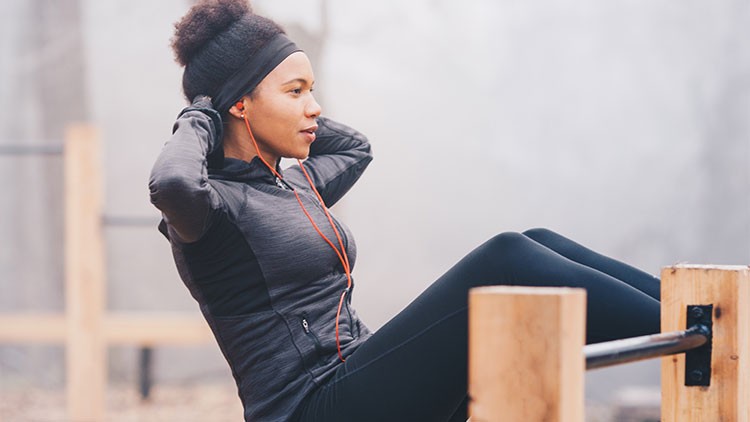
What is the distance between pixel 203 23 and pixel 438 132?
416 cm

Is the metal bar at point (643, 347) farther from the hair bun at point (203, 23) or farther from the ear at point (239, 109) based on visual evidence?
the hair bun at point (203, 23)

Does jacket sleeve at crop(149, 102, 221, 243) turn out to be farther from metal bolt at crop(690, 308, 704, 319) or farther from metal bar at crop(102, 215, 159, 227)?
metal bar at crop(102, 215, 159, 227)

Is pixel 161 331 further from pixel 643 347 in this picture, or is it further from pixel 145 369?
pixel 643 347

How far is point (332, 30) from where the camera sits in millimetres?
6039

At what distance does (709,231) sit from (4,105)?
14.2ft

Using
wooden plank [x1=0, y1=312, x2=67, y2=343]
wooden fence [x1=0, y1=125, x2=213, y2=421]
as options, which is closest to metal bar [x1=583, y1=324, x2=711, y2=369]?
wooden fence [x1=0, y1=125, x2=213, y2=421]

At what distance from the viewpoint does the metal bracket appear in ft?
5.20

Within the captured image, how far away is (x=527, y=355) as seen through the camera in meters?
1.11

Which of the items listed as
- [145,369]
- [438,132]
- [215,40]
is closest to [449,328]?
[215,40]

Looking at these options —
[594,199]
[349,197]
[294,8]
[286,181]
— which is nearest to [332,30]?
[294,8]

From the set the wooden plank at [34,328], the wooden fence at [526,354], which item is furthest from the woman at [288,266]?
the wooden plank at [34,328]

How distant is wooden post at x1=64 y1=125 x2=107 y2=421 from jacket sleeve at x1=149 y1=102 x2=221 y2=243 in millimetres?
2295

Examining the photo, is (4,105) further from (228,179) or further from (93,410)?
(228,179)

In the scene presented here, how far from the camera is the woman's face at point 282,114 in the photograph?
1949 millimetres
